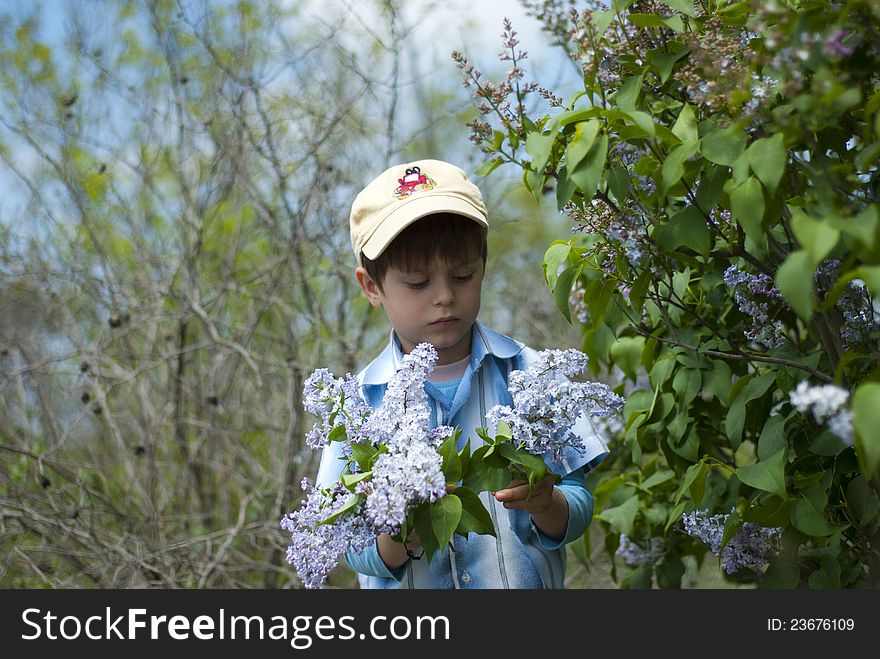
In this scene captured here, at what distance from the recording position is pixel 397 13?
142 inches

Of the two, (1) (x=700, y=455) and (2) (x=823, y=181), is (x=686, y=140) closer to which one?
(2) (x=823, y=181)

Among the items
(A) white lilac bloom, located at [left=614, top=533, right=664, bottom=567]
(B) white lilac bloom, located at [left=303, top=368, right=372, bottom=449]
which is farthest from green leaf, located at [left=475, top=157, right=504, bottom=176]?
(A) white lilac bloom, located at [left=614, top=533, right=664, bottom=567]

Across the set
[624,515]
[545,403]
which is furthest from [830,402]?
[624,515]

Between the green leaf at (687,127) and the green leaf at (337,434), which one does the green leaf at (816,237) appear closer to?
the green leaf at (687,127)

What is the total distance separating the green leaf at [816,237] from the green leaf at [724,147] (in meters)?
0.31

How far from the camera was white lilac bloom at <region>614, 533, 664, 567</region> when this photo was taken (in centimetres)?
247

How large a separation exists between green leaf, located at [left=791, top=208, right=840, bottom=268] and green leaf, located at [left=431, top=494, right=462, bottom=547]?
2.09ft

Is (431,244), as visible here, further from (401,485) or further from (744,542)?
(744,542)

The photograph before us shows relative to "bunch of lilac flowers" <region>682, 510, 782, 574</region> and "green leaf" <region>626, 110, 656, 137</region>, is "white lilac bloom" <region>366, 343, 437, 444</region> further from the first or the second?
"bunch of lilac flowers" <region>682, 510, 782, 574</region>

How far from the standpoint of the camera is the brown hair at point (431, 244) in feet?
6.24

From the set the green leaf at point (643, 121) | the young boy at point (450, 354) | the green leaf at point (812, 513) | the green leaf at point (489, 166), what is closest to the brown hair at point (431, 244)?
the young boy at point (450, 354)

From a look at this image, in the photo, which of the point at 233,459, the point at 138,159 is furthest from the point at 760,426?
the point at 138,159

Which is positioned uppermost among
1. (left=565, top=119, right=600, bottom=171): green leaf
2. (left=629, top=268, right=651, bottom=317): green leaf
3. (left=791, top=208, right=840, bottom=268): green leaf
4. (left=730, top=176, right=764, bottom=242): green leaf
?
(left=565, top=119, right=600, bottom=171): green leaf

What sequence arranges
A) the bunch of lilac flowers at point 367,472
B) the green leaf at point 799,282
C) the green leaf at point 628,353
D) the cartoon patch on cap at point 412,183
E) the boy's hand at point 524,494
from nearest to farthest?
the green leaf at point 799,282 → the bunch of lilac flowers at point 367,472 → the boy's hand at point 524,494 → the cartoon patch on cap at point 412,183 → the green leaf at point 628,353
